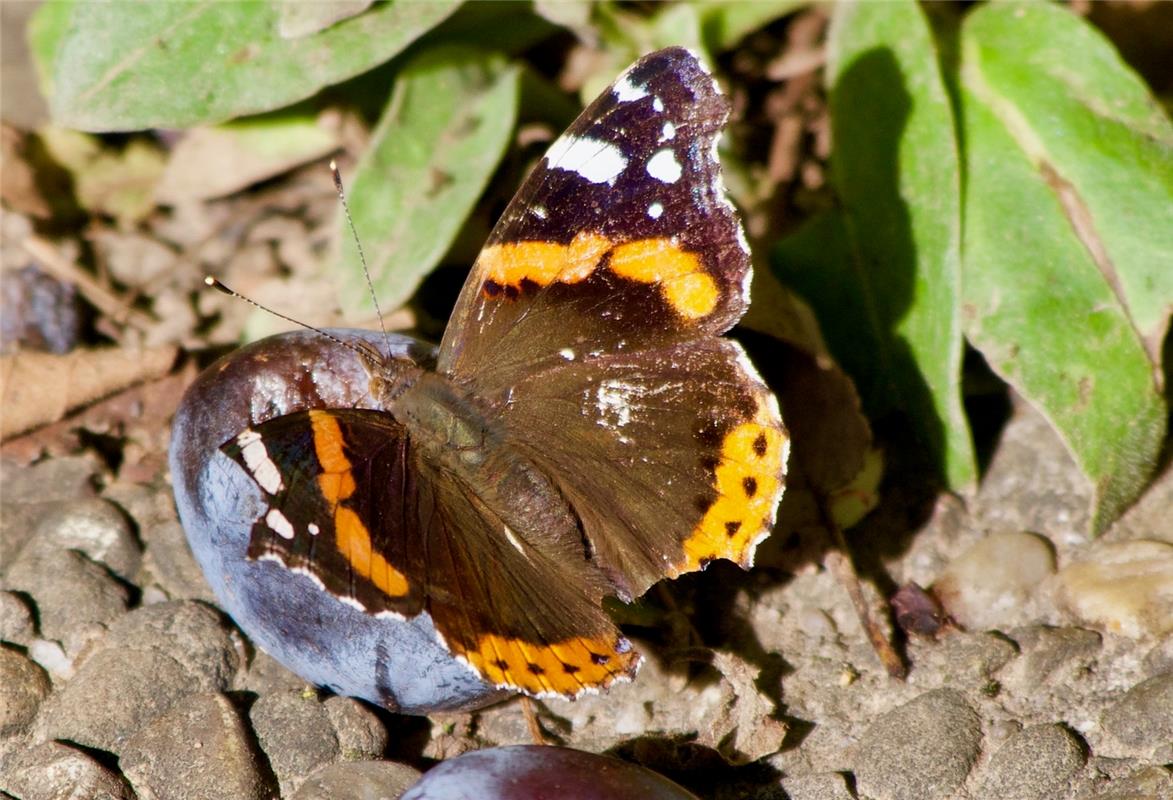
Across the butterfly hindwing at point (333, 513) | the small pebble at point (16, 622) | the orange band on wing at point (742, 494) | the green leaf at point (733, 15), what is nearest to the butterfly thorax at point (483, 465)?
the butterfly hindwing at point (333, 513)

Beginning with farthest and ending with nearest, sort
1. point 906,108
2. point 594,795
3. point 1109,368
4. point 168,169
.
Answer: point 168,169 → point 906,108 → point 1109,368 → point 594,795

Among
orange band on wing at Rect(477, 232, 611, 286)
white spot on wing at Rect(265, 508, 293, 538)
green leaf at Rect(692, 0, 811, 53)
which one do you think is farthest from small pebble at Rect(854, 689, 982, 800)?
green leaf at Rect(692, 0, 811, 53)

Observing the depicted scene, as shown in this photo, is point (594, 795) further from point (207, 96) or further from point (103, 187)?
point (103, 187)

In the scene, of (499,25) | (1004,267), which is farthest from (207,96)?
(1004,267)

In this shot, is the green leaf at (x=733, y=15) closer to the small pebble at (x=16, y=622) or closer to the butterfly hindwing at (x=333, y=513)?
the butterfly hindwing at (x=333, y=513)

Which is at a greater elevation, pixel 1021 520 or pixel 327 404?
pixel 327 404

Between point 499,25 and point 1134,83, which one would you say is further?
point 499,25

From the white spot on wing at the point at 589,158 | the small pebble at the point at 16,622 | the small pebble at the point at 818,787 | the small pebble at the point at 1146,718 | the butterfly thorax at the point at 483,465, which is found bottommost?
the small pebble at the point at 818,787

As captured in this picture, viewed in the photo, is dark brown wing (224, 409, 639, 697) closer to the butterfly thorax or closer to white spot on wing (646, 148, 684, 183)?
the butterfly thorax
